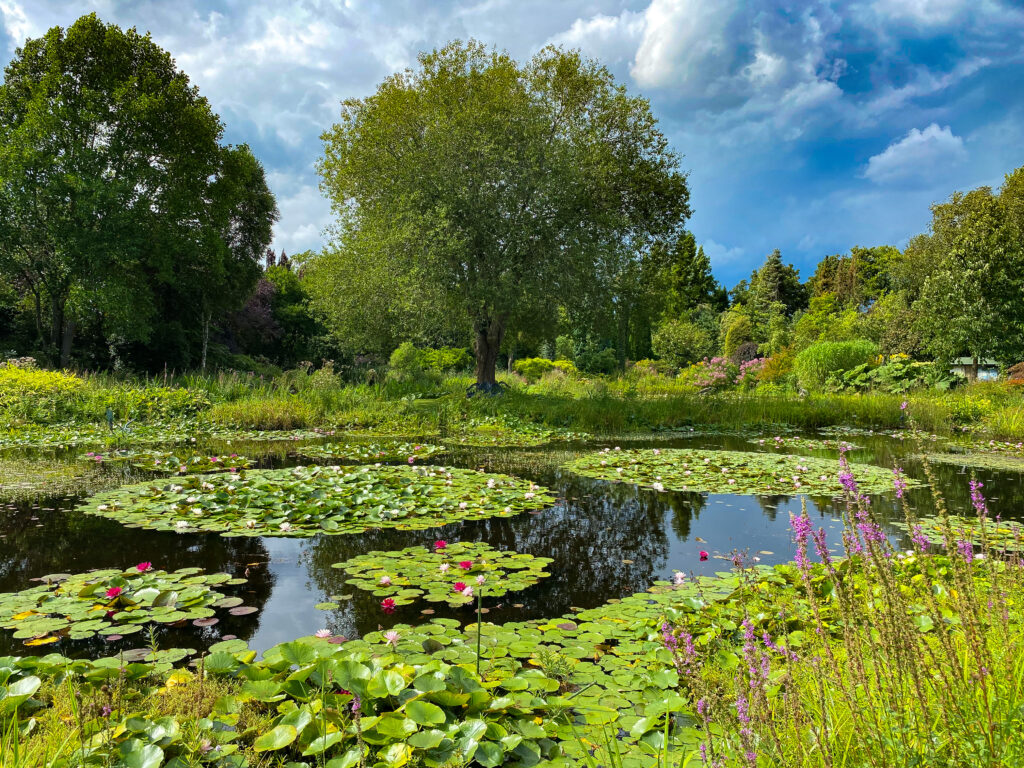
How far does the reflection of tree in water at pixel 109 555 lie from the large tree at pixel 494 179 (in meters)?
8.80

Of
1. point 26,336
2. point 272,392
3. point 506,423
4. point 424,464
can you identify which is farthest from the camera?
point 26,336

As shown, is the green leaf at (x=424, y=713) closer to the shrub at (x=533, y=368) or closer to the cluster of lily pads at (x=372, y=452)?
the cluster of lily pads at (x=372, y=452)

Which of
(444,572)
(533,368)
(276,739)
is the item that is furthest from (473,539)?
(533,368)

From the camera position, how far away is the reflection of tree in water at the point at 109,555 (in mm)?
2629

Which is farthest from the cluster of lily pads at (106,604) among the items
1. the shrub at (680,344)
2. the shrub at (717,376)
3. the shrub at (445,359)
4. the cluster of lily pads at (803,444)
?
the shrub at (680,344)

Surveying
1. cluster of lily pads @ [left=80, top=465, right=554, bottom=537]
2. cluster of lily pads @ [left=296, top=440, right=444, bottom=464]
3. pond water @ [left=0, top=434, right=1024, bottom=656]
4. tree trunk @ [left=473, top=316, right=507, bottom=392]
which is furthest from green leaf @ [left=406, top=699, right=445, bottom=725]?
tree trunk @ [left=473, top=316, right=507, bottom=392]

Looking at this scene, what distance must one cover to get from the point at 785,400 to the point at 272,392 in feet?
41.1

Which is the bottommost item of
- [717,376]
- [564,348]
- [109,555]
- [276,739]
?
[109,555]

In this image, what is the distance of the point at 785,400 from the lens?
1383 centimetres

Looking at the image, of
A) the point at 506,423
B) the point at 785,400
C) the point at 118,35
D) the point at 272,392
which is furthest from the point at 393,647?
the point at 118,35

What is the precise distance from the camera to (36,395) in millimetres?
10617

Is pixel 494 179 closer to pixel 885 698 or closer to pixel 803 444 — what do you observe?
pixel 803 444

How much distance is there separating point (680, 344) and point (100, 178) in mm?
27956

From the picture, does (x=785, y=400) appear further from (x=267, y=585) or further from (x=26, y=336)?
(x=26, y=336)
